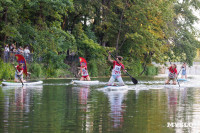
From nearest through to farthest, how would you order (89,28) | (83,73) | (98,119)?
(98,119) → (83,73) → (89,28)

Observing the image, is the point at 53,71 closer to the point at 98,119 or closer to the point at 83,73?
the point at 83,73

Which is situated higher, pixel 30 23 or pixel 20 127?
pixel 30 23

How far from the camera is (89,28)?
57.2 m

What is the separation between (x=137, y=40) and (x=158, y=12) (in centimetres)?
434

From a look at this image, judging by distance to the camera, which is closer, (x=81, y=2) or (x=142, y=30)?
(x=81, y=2)

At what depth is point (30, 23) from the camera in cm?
4578

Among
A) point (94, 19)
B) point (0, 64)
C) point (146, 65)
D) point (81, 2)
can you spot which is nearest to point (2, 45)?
point (0, 64)

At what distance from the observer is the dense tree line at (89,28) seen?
43444 mm

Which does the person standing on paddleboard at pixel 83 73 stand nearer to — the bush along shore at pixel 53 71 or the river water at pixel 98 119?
the bush along shore at pixel 53 71

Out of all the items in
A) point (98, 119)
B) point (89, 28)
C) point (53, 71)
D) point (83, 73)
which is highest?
point (89, 28)

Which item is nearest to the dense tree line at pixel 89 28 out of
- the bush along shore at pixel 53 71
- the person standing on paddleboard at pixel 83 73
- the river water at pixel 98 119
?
the bush along shore at pixel 53 71

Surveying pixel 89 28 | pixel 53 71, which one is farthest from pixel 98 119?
pixel 89 28

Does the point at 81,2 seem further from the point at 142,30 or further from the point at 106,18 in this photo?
the point at 142,30

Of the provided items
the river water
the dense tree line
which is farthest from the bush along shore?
the river water
